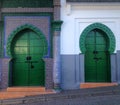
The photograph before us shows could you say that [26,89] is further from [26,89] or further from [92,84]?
[92,84]

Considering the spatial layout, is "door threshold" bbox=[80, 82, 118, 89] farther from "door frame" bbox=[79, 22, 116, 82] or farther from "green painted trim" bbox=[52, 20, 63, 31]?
"green painted trim" bbox=[52, 20, 63, 31]

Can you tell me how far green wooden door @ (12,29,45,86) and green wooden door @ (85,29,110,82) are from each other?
2045mm

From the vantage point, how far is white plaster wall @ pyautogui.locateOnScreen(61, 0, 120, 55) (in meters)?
10.2

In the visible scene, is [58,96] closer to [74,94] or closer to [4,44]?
[74,94]

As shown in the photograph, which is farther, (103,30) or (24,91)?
(103,30)

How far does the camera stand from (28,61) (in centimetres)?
1026

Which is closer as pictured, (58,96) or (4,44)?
(58,96)

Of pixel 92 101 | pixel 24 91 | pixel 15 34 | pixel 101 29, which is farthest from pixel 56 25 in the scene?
pixel 92 101

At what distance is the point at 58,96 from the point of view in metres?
8.39

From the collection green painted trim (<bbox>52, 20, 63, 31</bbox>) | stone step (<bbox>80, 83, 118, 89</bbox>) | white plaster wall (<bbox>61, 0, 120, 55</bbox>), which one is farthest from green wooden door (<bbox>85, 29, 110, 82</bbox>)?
green painted trim (<bbox>52, 20, 63, 31</bbox>)

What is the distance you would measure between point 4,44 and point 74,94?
384 centimetres

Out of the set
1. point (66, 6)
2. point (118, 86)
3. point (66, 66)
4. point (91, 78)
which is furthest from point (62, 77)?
point (66, 6)

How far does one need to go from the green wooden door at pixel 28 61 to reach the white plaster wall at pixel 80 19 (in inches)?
45.6

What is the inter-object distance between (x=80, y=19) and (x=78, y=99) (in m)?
3.79
